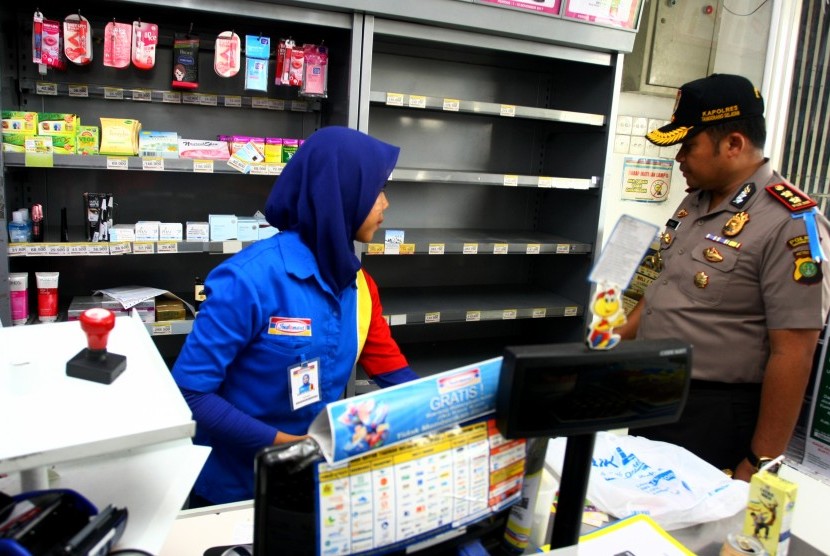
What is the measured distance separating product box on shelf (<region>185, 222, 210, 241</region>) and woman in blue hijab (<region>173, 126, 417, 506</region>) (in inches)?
47.2

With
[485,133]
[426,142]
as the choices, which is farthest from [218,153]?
[485,133]

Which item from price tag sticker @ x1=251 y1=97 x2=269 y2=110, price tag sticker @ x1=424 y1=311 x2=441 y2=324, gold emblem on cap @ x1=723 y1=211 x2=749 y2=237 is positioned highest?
price tag sticker @ x1=251 y1=97 x2=269 y2=110

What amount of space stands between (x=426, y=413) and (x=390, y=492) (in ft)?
0.32

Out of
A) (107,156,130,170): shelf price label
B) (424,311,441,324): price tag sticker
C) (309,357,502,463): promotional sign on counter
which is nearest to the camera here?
(309,357,502,463): promotional sign on counter

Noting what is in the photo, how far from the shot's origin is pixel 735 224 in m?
1.92

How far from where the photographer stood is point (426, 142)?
134 inches

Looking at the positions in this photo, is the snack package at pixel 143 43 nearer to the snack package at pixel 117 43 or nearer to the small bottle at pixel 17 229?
the snack package at pixel 117 43

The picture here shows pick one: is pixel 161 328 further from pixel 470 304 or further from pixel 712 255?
pixel 712 255

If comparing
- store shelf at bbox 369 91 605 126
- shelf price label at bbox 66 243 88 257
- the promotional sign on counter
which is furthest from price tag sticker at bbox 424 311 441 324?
the promotional sign on counter

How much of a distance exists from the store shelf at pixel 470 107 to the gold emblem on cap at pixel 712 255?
1.30 metres

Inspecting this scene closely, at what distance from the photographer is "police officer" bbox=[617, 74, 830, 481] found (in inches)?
69.1

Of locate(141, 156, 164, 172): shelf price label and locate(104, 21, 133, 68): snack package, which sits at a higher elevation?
locate(104, 21, 133, 68): snack package

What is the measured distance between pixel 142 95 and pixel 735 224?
8.38 feet

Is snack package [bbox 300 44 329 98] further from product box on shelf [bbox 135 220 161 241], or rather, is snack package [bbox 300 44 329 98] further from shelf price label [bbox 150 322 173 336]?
shelf price label [bbox 150 322 173 336]
